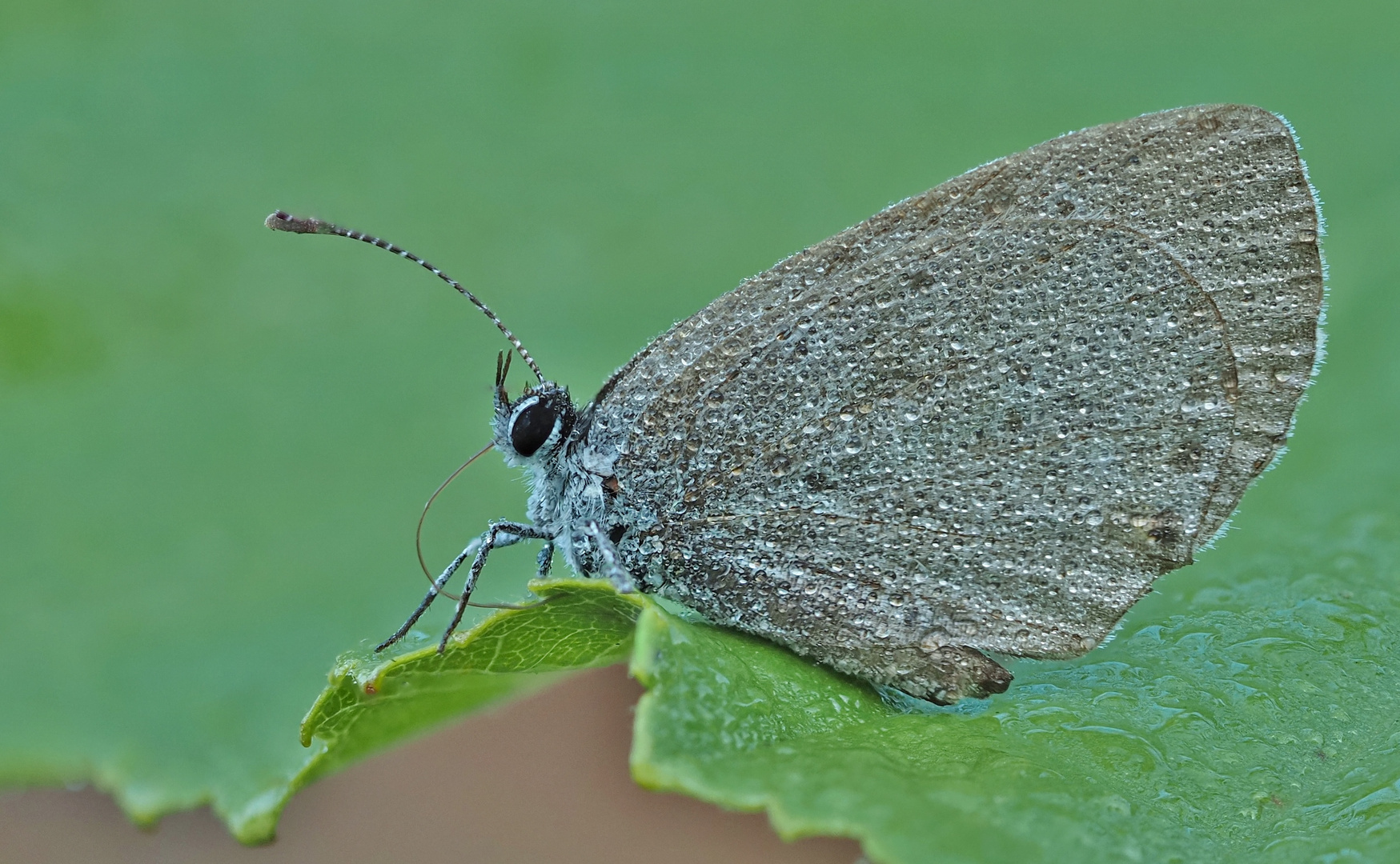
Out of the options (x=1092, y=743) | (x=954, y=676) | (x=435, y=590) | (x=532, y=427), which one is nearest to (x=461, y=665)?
(x=435, y=590)

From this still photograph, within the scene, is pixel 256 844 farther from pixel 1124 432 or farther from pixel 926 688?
pixel 1124 432

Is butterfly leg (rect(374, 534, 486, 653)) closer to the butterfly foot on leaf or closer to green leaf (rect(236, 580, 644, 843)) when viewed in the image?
green leaf (rect(236, 580, 644, 843))

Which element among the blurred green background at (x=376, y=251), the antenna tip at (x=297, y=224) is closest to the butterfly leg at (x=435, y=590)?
the blurred green background at (x=376, y=251)

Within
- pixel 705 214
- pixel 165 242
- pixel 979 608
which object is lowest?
pixel 979 608

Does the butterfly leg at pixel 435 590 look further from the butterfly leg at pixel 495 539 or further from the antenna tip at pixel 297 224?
the antenna tip at pixel 297 224

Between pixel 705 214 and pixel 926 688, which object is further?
pixel 705 214

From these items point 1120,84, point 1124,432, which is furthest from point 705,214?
point 1124,432
